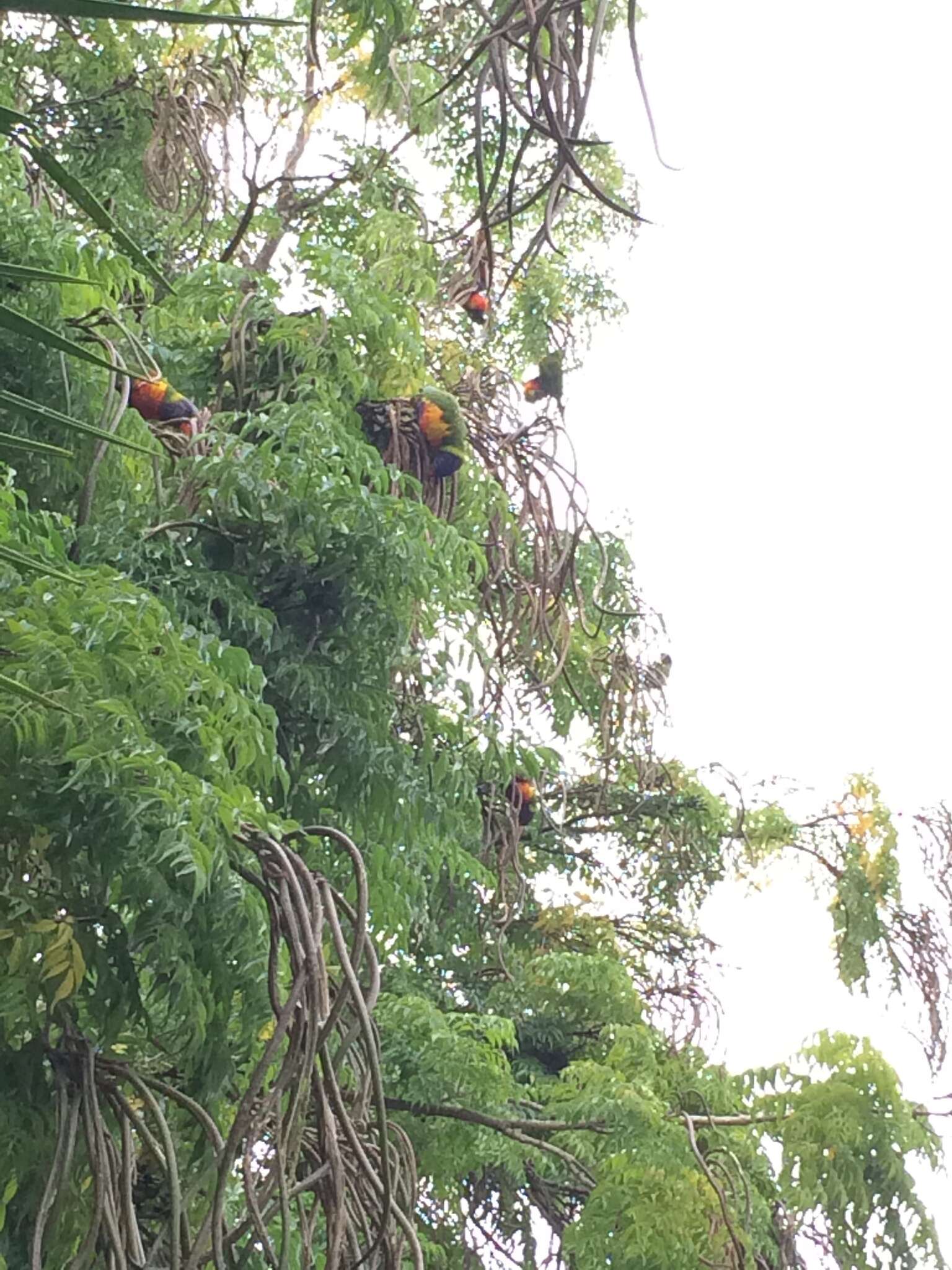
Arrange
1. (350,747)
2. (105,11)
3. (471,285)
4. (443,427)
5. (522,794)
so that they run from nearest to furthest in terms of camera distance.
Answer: (105,11), (350,747), (443,427), (522,794), (471,285)

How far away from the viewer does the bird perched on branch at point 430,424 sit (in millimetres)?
1975

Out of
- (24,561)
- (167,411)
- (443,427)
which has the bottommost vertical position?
(24,561)

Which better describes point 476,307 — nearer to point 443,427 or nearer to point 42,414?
point 443,427

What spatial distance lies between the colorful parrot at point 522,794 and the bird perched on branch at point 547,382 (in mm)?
856

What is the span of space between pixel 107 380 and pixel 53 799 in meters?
0.69

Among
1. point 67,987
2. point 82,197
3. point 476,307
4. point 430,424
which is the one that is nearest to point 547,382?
point 476,307

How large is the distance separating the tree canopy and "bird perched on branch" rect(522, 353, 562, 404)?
2 cm

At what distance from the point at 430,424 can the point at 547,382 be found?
842mm

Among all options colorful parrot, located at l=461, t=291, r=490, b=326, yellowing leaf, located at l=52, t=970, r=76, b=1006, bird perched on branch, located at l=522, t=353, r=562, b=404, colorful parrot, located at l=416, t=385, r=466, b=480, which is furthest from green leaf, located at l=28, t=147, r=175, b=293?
bird perched on branch, located at l=522, t=353, r=562, b=404

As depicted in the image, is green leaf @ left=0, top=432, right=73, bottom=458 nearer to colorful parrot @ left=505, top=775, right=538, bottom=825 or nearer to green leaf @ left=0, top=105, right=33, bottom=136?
green leaf @ left=0, top=105, right=33, bottom=136

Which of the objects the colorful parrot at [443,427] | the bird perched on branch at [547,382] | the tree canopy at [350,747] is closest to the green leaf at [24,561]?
the tree canopy at [350,747]

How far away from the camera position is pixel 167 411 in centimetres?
181

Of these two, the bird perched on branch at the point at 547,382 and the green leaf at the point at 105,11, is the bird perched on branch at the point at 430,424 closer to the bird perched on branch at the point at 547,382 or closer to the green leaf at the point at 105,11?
the bird perched on branch at the point at 547,382

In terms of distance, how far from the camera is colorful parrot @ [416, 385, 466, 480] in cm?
197
